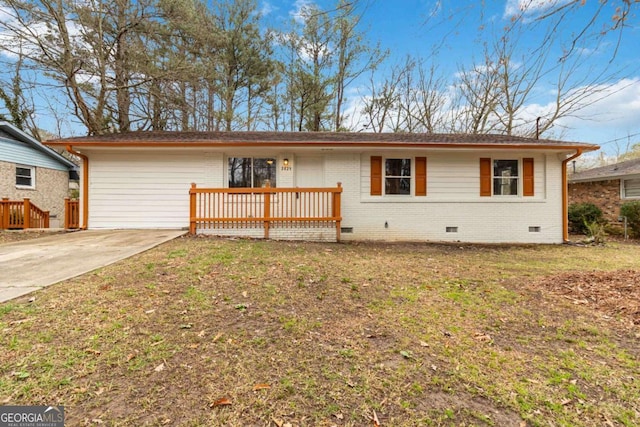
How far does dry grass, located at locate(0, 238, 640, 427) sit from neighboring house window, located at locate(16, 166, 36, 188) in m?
13.0

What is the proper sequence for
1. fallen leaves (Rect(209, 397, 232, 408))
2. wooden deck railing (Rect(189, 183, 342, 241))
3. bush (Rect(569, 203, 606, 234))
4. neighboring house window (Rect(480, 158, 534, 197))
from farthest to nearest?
bush (Rect(569, 203, 606, 234))
neighboring house window (Rect(480, 158, 534, 197))
wooden deck railing (Rect(189, 183, 342, 241))
fallen leaves (Rect(209, 397, 232, 408))

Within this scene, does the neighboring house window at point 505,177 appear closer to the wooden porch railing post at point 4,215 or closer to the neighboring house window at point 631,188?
the neighboring house window at point 631,188

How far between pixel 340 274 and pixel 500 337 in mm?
2294

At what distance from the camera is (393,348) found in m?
2.37

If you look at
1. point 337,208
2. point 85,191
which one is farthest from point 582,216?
point 85,191

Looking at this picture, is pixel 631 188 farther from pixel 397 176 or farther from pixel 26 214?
pixel 26 214

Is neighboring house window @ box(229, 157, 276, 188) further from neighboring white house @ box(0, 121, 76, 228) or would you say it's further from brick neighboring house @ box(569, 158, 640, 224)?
brick neighboring house @ box(569, 158, 640, 224)

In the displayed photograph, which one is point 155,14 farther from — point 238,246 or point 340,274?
point 340,274

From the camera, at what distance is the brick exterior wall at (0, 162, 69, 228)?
1159 centimetres

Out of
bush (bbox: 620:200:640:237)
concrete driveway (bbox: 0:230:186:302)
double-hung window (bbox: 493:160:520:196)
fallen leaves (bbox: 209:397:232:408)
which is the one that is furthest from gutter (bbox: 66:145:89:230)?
bush (bbox: 620:200:640:237)

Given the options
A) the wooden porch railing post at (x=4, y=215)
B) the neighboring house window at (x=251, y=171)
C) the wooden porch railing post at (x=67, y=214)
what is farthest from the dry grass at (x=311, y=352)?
the wooden porch railing post at (x=4, y=215)

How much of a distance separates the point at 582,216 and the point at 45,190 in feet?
76.3

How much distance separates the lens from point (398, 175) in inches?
346

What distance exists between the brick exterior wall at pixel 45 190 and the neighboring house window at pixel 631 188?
24912mm
